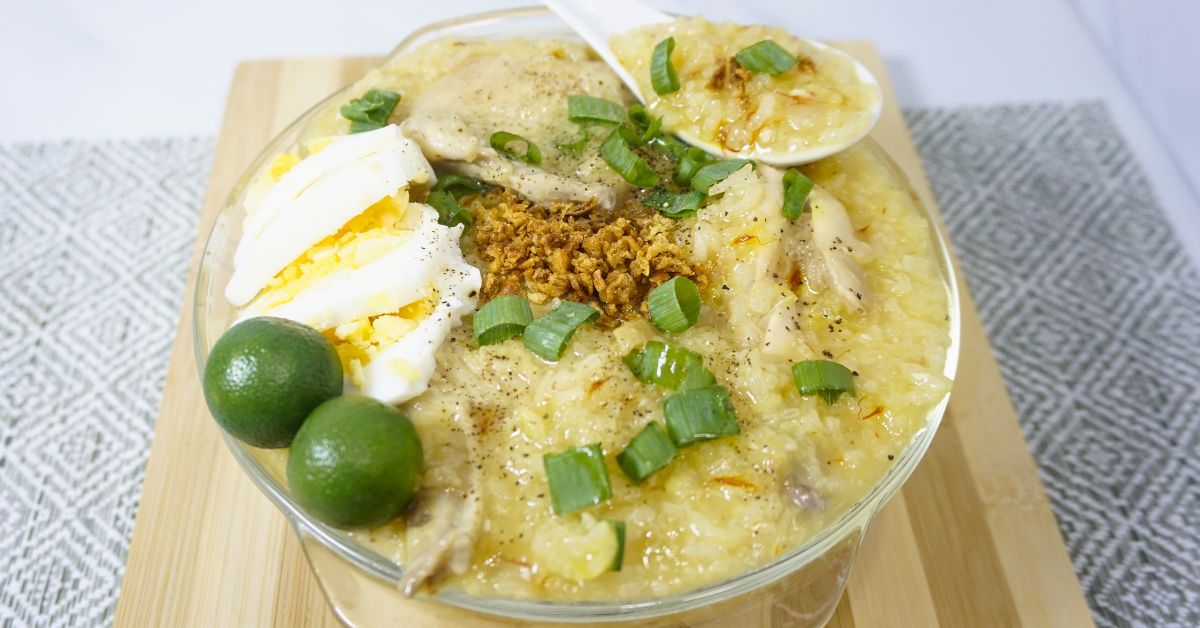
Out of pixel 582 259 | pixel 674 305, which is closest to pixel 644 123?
pixel 582 259

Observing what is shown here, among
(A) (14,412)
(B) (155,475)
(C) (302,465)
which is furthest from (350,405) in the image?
(A) (14,412)

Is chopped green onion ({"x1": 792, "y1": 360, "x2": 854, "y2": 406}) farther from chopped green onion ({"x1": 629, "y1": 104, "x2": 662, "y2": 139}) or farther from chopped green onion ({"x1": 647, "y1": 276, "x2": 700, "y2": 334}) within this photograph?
chopped green onion ({"x1": 629, "y1": 104, "x2": 662, "y2": 139})

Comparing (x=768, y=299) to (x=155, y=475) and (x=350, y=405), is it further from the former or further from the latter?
(x=155, y=475)

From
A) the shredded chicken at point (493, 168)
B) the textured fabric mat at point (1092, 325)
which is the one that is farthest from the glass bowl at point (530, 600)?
the textured fabric mat at point (1092, 325)

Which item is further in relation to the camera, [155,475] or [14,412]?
[14,412]

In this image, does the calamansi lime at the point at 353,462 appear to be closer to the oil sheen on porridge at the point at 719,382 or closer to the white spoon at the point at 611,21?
the oil sheen on porridge at the point at 719,382
